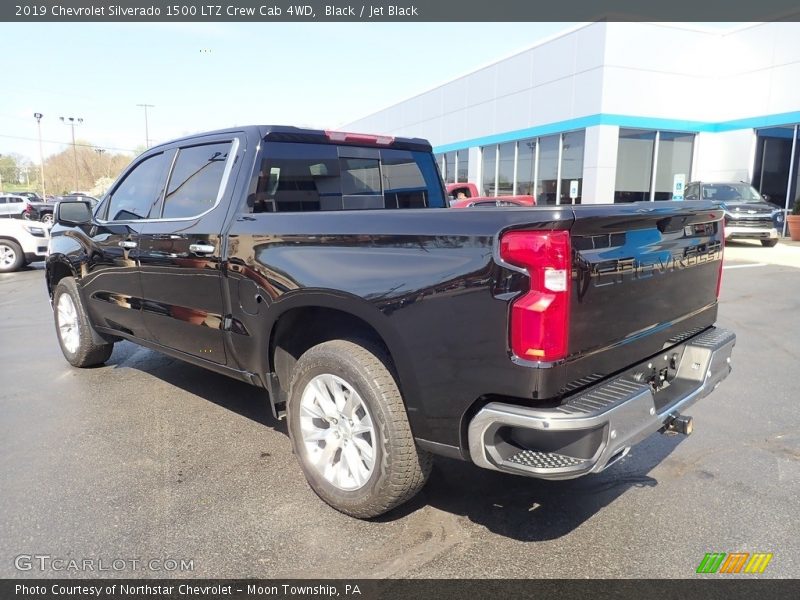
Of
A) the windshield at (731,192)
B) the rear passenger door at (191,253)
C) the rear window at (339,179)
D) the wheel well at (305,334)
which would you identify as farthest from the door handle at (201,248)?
the windshield at (731,192)

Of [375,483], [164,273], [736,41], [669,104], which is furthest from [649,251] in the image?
[736,41]

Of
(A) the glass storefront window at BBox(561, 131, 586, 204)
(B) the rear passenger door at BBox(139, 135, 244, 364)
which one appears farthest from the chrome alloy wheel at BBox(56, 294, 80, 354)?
(A) the glass storefront window at BBox(561, 131, 586, 204)

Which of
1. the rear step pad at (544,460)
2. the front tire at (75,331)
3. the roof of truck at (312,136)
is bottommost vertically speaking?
the front tire at (75,331)

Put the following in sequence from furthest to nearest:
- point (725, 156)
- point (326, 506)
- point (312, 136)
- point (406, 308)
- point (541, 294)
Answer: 1. point (725, 156)
2. point (312, 136)
3. point (326, 506)
4. point (406, 308)
5. point (541, 294)

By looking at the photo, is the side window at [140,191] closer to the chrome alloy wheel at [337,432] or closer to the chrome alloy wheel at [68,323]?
the chrome alloy wheel at [68,323]

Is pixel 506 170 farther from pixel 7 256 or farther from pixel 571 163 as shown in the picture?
pixel 7 256

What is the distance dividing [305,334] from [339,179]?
1240mm

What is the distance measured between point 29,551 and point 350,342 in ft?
5.71

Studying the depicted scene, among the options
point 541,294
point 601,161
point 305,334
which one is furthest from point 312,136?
point 601,161

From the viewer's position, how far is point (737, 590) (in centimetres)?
243

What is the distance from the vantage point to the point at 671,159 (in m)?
20.5

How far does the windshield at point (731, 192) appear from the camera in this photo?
16562mm

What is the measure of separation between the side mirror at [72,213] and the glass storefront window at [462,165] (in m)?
23.1

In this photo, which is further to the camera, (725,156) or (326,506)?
(725,156)
